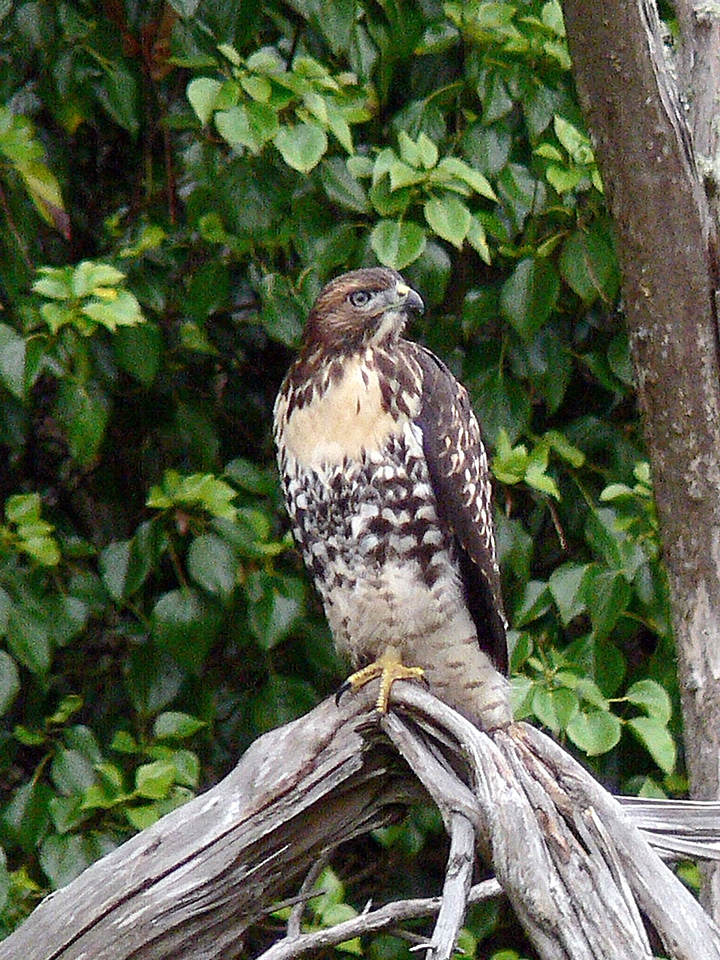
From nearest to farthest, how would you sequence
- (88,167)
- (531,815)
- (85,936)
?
1. (531,815)
2. (85,936)
3. (88,167)

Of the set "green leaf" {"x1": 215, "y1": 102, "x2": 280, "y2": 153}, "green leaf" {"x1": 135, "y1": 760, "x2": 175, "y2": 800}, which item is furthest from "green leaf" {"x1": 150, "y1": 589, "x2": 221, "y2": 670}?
"green leaf" {"x1": 215, "y1": 102, "x2": 280, "y2": 153}

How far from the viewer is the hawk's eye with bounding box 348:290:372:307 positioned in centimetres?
216

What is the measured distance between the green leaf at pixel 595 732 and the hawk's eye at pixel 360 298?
719mm

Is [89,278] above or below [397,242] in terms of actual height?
above

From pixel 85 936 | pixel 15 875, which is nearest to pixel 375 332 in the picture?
pixel 85 936

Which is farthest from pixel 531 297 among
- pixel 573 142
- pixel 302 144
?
pixel 302 144

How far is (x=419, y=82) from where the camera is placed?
2.64m

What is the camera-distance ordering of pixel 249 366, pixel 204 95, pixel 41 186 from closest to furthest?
1. pixel 204 95
2. pixel 41 186
3. pixel 249 366

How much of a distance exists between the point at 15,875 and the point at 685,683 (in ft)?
3.93

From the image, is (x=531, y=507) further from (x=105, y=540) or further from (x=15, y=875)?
(x=15, y=875)

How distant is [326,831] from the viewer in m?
1.86

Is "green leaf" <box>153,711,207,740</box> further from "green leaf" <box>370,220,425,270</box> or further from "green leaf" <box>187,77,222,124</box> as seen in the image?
"green leaf" <box>187,77,222,124</box>

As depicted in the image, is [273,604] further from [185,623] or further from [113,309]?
[113,309]

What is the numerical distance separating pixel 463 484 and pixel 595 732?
457 mm
